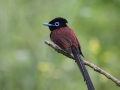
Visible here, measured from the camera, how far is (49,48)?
611cm

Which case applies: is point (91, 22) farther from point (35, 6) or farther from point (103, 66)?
point (35, 6)

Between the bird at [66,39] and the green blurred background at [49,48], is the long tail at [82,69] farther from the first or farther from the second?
the green blurred background at [49,48]

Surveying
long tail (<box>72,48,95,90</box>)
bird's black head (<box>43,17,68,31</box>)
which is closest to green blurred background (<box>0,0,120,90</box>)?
bird's black head (<box>43,17,68,31</box>)

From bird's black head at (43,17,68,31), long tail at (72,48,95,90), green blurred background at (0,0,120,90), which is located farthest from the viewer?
Result: green blurred background at (0,0,120,90)

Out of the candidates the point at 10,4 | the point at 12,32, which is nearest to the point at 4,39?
the point at 12,32

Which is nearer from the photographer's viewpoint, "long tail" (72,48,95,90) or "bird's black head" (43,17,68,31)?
"long tail" (72,48,95,90)

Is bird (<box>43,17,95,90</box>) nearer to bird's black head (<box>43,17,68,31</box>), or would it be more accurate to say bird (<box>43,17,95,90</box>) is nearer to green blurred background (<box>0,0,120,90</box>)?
bird's black head (<box>43,17,68,31</box>)

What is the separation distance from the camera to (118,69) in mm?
6328

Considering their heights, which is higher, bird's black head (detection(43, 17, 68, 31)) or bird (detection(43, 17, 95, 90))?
bird's black head (detection(43, 17, 68, 31))

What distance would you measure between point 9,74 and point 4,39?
0.58 m

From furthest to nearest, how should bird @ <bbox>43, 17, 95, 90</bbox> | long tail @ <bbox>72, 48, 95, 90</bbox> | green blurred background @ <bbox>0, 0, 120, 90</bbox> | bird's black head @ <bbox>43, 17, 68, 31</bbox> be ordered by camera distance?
green blurred background @ <bbox>0, 0, 120, 90</bbox>, bird's black head @ <bbox>43, 17, 68, 31</bbox>, bird @ <bbox>43, 17, 95, 90</bbox>, long tail @ <bbox>72, 48, 95, 90</bbox>

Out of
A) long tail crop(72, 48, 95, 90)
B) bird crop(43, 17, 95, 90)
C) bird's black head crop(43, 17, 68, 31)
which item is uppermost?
bird's black head crop(43, 17, 68, 31)

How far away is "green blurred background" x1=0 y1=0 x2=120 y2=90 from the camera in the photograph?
562cm

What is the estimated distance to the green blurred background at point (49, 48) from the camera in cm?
562
